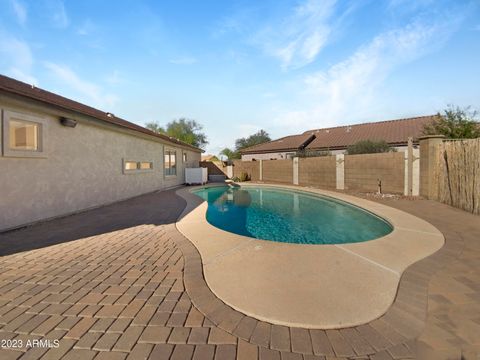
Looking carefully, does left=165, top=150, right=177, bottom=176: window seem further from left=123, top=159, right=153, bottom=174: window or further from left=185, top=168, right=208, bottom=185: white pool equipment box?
left=123, top=159, right=153, bottom=174: window

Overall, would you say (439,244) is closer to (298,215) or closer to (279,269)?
(279,269)

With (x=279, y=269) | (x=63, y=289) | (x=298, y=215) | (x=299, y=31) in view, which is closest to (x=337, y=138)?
(x=299, y=31)

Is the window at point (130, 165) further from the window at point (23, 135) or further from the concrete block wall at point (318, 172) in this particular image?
the concrete block wall at point (318, 172)

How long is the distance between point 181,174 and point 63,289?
1477 cm

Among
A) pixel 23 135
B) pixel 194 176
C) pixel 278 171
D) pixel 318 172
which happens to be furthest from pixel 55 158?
pixel 278 171

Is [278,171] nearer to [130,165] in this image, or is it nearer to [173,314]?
[130,165]

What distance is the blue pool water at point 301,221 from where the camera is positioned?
5.68 meters

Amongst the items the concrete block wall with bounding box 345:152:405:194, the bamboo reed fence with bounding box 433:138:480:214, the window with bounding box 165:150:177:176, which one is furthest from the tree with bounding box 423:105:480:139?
the window with bounding box 165:150:177:176

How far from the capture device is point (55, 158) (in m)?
6.26

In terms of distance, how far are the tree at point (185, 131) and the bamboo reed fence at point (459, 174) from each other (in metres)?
30.6

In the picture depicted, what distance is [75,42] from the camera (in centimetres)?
865

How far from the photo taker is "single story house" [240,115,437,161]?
18.7 metres

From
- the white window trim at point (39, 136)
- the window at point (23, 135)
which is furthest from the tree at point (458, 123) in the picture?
the window at point (23, 135)

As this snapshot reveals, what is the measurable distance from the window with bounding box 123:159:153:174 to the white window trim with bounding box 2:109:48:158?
367cm
